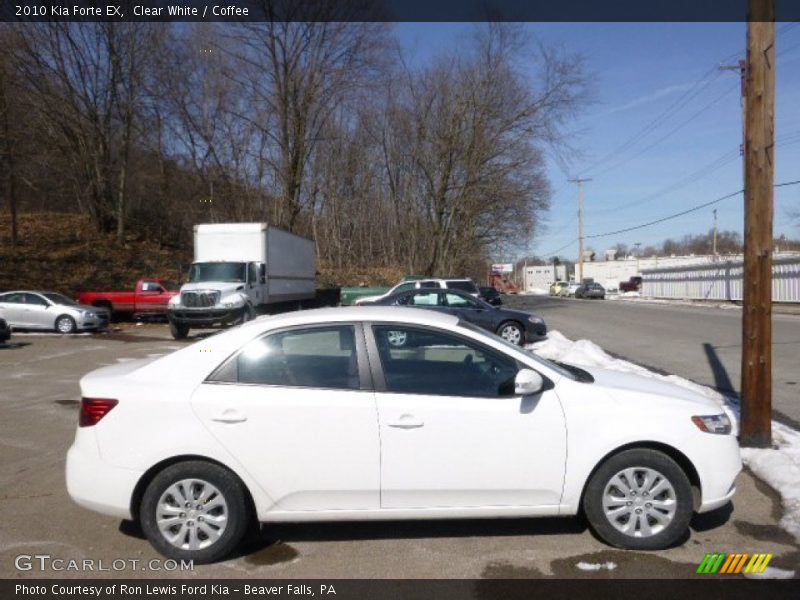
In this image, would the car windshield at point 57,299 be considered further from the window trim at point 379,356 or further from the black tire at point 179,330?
the window trim at point 379,356

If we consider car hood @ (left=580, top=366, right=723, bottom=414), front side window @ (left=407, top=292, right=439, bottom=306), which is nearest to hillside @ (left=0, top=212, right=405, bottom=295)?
front side window @ (left=407, top=292, right=439, bottom=306)

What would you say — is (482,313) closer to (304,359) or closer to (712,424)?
(712,424)

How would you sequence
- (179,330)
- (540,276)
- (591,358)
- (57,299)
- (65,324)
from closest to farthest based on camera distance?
(591,358) < (179,330) < (65,324) < (57,299) < (540,276)

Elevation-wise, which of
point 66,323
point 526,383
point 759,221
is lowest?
point 66,323

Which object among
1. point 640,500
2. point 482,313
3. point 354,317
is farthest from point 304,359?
point 482,313

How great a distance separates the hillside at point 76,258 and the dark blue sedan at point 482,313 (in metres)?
10.9

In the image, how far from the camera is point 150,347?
16.9 m

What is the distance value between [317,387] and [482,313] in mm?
11401

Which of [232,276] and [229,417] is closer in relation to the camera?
[229,417]

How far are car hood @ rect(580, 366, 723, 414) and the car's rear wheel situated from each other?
758 inches

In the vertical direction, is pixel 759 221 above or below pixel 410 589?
above

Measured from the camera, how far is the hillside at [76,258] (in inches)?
1141

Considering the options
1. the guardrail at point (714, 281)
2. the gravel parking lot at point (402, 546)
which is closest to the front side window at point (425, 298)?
the gravel parking lot at point (402, 546)

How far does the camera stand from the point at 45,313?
66.5ft
